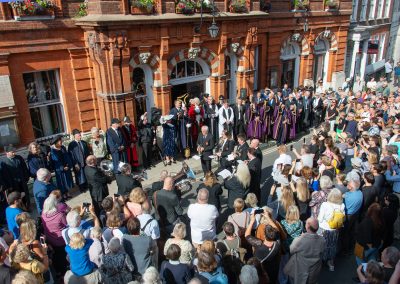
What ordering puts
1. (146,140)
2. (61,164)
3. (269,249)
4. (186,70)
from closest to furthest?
1. (269,249)
2. (61,164)
3. (146,140)
4. (186,70)

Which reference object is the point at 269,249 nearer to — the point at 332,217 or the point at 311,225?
the point at 311,225

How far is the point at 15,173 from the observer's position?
7.81 metres

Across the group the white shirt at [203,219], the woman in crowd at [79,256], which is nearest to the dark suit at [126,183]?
the white shirt at [203,219]

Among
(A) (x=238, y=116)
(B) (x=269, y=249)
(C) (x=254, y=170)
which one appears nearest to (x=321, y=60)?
(A) (x=238, y=116)

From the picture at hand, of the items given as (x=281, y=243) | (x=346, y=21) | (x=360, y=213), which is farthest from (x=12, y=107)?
(x=346, y=21)

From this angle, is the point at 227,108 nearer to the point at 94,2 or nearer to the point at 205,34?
the point at 205,34

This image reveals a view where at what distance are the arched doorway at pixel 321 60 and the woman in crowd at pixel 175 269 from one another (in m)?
16.4

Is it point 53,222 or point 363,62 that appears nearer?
point 53,222

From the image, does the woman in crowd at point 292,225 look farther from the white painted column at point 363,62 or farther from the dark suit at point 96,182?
the white painted column at point 363,62

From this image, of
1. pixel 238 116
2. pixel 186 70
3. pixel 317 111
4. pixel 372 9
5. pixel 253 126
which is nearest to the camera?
pixel 238 116

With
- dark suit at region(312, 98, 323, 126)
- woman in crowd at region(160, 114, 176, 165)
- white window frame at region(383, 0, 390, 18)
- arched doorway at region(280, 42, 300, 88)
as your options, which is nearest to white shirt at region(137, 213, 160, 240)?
woman in crowd at region(160, 114, 176, 165)

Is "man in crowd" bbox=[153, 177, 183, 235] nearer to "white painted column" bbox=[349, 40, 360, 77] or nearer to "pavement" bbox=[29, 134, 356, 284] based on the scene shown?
"pavement" bbox=[29, 134, 356, 284]

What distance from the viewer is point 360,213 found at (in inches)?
247

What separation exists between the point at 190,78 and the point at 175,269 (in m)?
9.65
